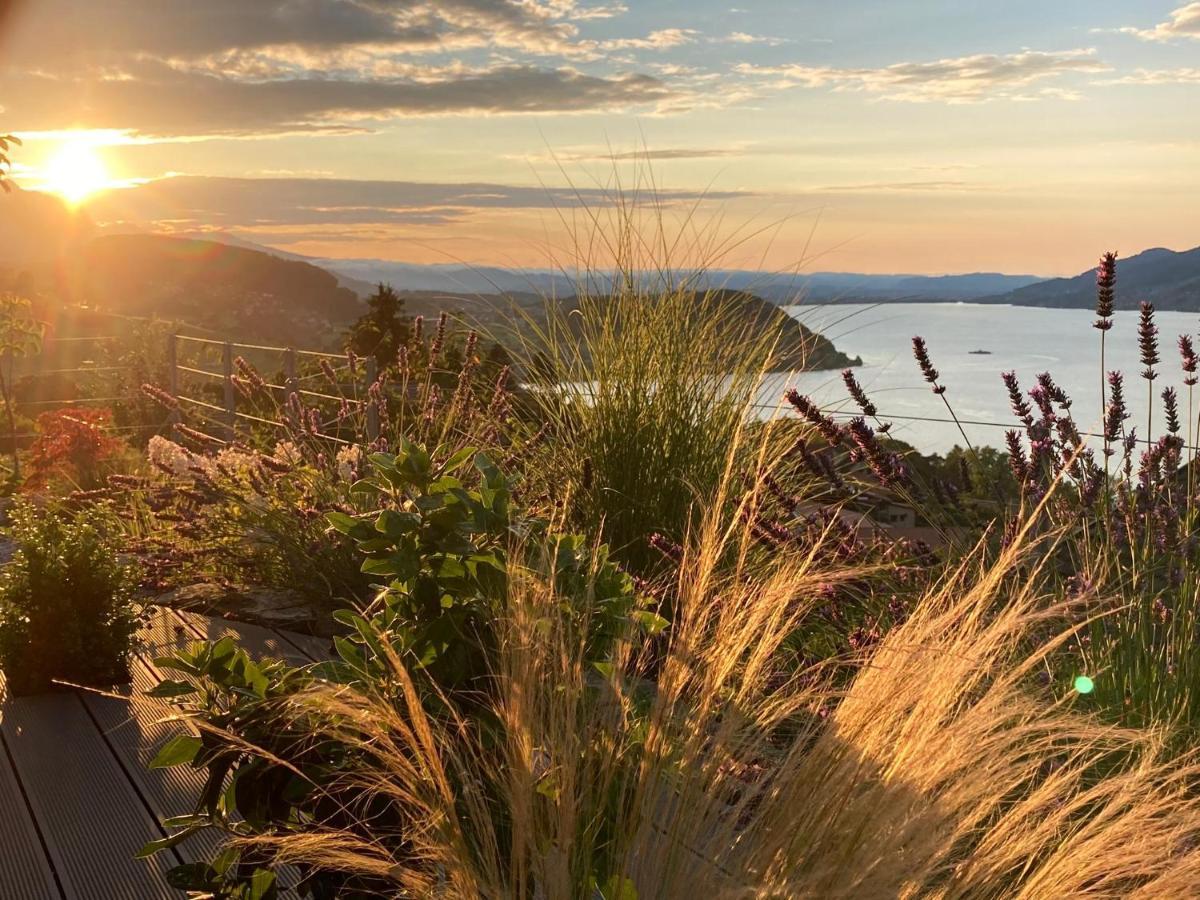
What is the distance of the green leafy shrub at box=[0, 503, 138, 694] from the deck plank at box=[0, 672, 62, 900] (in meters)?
0.69

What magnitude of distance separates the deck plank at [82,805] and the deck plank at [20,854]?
0.02 m

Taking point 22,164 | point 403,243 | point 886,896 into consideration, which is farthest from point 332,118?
point 886,896

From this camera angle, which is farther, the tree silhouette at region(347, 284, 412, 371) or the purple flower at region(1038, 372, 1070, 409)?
the tree silhouette at region(347, 284, 412, 371)

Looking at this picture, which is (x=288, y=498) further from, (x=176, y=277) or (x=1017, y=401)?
(x=176, y=277)

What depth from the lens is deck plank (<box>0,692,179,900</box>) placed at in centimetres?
197

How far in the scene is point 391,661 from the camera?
128 cm

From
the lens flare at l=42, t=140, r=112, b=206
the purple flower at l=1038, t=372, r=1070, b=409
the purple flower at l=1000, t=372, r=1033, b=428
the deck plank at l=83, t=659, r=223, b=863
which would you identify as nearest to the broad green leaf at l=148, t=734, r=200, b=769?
the deck plank at l=83, t=659, r=223, b=863

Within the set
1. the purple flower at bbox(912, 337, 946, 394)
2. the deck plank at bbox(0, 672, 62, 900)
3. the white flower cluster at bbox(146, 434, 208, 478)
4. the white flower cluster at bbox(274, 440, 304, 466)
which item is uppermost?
the purple flower at bbox(912, 337, 946, 394)

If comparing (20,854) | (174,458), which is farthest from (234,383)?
(20,854)

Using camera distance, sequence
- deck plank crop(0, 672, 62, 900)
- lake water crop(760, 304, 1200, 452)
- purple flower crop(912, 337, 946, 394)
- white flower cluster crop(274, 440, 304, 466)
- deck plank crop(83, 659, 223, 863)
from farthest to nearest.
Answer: white flower cluster crop(274, 440, 304, 466)
lake water crop(760, 304, 1200, 452)
purple flower crop(912, 337, 946, 394)
deck plank crop(83, 659, 223, 863)
deck plank crop(0, 672, 62, 900)

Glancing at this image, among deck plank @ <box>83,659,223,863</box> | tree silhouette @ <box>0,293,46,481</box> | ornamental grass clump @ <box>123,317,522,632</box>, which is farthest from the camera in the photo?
tree silhouette @ <box>0,293,46,481</box>

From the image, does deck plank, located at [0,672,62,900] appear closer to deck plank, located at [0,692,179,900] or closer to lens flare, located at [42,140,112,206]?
deck plank, located at [0,692,179,900]

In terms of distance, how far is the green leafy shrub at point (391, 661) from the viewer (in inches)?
52.4

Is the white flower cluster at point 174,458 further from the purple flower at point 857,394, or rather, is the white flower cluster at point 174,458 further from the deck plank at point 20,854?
the purple flower at point 857,394
